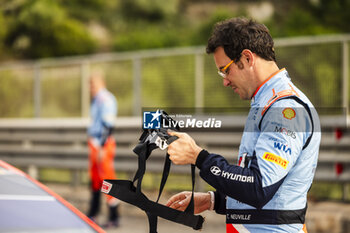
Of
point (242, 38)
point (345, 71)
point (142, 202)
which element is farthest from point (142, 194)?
point (345, 71)

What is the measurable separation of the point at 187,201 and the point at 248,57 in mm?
628

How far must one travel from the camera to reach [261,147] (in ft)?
7.13

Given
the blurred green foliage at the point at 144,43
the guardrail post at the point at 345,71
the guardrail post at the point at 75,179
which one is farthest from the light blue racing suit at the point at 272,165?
the guardrail post at the point at 75,179

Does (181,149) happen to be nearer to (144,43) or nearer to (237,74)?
(237,74)

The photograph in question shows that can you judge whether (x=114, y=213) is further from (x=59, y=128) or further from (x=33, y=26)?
(x=33, y=26)

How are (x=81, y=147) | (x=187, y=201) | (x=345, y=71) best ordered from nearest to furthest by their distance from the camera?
(x=187, y=201), (x=345, y=71), (x=81, y=147)

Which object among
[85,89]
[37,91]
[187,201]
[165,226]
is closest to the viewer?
[187,201]

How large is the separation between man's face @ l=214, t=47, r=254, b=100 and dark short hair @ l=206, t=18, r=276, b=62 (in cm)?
2

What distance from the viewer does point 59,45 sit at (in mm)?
43094

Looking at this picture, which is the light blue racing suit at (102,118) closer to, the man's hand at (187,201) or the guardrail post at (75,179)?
the guardrail post at (75,179)

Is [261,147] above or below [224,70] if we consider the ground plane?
below

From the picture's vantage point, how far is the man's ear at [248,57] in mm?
2314

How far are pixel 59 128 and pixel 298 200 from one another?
7.91 metres

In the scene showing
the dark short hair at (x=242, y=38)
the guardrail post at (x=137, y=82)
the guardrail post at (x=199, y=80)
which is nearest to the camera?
the dark short hair at (x=242, y=38)
